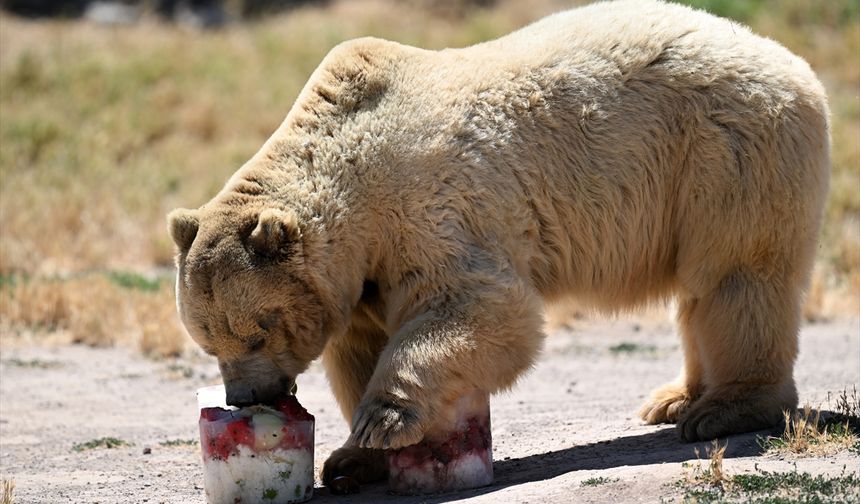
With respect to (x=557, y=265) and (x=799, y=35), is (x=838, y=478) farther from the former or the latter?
(x=799, y=35)

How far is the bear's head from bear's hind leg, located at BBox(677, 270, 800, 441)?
2155 mm

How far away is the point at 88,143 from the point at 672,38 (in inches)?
519

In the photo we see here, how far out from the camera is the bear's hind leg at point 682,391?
7465mm

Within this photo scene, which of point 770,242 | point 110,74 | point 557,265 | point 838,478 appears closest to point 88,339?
point 557,265

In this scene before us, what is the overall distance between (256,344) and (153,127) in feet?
45.3

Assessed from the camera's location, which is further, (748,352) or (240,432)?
(748,352)

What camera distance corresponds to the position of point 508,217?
6.30 metres

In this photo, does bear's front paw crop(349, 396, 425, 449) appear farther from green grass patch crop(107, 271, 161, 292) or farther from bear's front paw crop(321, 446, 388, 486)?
green grass patch crop(107, 271, 161, 292)

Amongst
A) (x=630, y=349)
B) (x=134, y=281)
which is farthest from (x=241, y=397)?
(x=134, y=281)

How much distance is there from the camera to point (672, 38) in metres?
6.82

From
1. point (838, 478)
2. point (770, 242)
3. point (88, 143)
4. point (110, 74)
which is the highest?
point (110, 74)

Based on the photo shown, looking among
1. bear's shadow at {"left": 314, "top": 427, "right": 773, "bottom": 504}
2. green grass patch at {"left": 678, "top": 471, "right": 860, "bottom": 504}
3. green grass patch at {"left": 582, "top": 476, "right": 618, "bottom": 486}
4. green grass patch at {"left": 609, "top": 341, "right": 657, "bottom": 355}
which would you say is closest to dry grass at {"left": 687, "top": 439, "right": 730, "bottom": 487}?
green grass patch at {"left": 678, "top": 471, "right": 860, "bottom": 504}

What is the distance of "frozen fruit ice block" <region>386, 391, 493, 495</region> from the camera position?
5980 millimetres

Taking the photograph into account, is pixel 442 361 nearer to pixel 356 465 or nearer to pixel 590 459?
pixel 356 465
